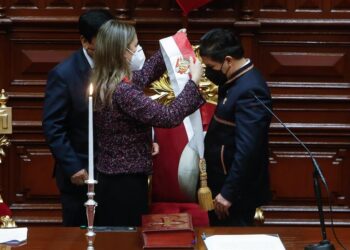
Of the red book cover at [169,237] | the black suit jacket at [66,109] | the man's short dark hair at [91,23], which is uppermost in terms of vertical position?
the man's short dark hair at [91,23]

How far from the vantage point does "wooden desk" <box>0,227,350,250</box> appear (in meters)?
2.86

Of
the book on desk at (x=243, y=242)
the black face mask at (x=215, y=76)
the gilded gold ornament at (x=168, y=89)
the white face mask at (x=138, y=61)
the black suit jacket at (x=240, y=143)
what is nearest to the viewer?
the book on desk at (x=243, y=242)

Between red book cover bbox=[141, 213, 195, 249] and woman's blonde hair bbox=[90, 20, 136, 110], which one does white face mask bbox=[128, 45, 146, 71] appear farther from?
red book cover bbox=[141, 213, 195, 249]

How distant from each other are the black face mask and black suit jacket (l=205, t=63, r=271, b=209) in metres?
0.03

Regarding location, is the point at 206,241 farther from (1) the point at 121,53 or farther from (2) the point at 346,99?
(2) the point at 346,99

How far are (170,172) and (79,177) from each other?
45 centimetres

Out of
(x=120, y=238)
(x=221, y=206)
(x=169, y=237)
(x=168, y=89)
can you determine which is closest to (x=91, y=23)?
(x=168, y=89)

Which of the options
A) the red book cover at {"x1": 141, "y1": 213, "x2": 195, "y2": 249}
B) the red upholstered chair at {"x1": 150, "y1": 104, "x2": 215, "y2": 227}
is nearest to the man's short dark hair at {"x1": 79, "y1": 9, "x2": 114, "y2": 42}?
the red upholstered chair at {"x1": 150, "y1": 104, "x2": 215, "y2": 227}

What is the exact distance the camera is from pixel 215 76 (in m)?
3.78

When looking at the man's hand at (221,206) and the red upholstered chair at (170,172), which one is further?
the red upholstered chair at (170,172)

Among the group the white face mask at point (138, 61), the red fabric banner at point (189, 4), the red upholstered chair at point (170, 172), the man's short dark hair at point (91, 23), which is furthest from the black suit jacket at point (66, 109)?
the red fabric banner at point (189, 4)

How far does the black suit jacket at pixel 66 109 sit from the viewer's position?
151 inches

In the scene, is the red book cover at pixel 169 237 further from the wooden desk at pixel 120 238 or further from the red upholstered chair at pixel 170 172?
the red upholstered chair at pixel 170 172

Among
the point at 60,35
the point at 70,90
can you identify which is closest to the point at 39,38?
the point at 60,35
